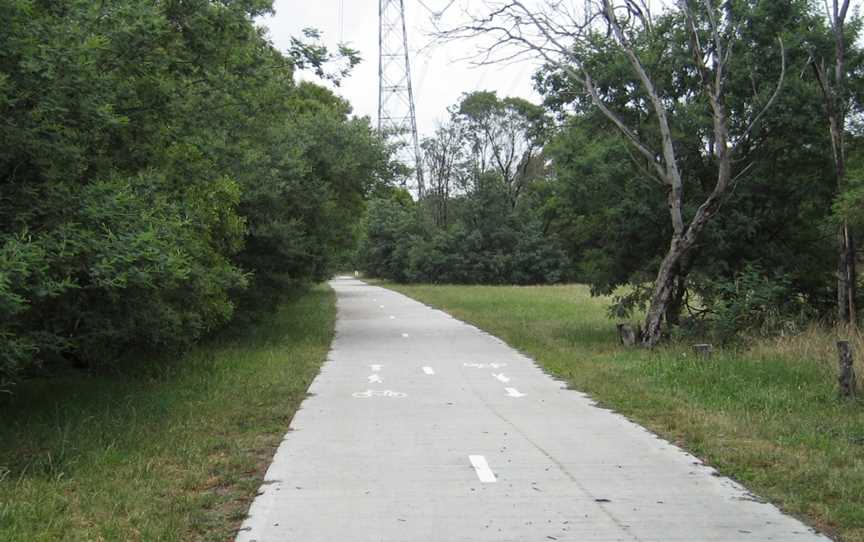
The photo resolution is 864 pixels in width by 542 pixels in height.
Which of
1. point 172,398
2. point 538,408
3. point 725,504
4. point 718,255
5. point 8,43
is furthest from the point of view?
point 718,255

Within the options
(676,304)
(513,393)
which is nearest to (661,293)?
(676,304)

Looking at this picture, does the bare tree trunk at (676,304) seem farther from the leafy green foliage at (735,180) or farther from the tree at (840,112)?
the tree at (840,112)

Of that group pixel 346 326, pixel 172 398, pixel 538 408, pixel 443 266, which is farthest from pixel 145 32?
pixel 443 266

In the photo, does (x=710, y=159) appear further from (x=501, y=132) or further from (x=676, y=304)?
(x=501, y=132)

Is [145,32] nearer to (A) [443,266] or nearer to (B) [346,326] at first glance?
(B) [346,326]

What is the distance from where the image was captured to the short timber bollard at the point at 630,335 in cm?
1877

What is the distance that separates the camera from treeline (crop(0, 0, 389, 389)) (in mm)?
8062

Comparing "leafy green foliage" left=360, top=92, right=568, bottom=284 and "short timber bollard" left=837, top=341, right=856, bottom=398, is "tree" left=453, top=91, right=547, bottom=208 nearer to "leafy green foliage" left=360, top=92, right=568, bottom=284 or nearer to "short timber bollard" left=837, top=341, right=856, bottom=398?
"leafy green foliage" left=360, top=92, right=568, bottom=284

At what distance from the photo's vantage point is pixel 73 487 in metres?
7.12

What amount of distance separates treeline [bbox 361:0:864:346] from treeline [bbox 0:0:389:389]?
18.7 ft

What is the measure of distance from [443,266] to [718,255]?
183ft

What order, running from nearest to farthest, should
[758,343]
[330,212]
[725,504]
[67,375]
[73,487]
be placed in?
[725,504]
[73,487]
[67,375]
[758,343]
[330,212]

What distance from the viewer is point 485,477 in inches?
292

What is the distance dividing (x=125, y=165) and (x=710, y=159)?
12.9 meters
